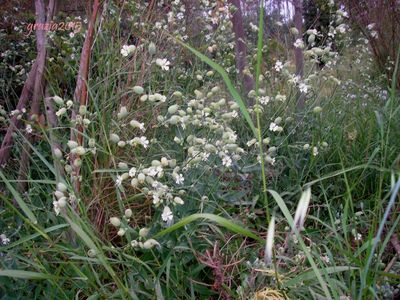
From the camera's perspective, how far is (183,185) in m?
1.67

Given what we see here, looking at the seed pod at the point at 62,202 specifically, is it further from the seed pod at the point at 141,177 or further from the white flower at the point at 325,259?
the white flower at the point at 325,259

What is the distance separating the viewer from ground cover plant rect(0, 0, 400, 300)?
1312mm

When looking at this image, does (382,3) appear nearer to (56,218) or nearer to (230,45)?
(230,45)

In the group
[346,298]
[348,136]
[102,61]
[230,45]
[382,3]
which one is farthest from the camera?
[382,3]

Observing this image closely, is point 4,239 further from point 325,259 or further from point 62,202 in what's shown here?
point 325,259

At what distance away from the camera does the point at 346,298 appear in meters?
1.18

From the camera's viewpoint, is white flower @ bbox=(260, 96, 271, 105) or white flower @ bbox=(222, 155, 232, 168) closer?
white flower @ bbox=(222, 155, 232, 168)

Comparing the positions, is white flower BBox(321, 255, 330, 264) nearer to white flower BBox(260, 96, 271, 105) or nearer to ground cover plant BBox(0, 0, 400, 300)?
ground cover plant BBox(0, 0, 400, 300)

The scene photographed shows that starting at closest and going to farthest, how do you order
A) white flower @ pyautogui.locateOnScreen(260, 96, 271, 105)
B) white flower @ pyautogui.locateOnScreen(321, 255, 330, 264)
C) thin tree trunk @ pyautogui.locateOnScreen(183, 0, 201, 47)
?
1. white flower @ pyautogui.locateOnScreen(321, 255, 330, 264)
2. white flower @ pyautogui.locateOnScreen(260, 96, 271, 105)
3. thin tree trunk @ pyautogui.locateOnScreen(183, 0, 201, 47)

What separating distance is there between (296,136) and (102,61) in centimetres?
93

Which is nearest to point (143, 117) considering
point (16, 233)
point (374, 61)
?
point (16, 233)

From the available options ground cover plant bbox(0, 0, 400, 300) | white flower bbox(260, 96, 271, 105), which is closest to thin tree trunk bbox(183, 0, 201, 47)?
ground cover plant bbox(0, 0, 400, 300)

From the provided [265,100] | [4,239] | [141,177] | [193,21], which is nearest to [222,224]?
[141,177]

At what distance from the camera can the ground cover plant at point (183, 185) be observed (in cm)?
131
